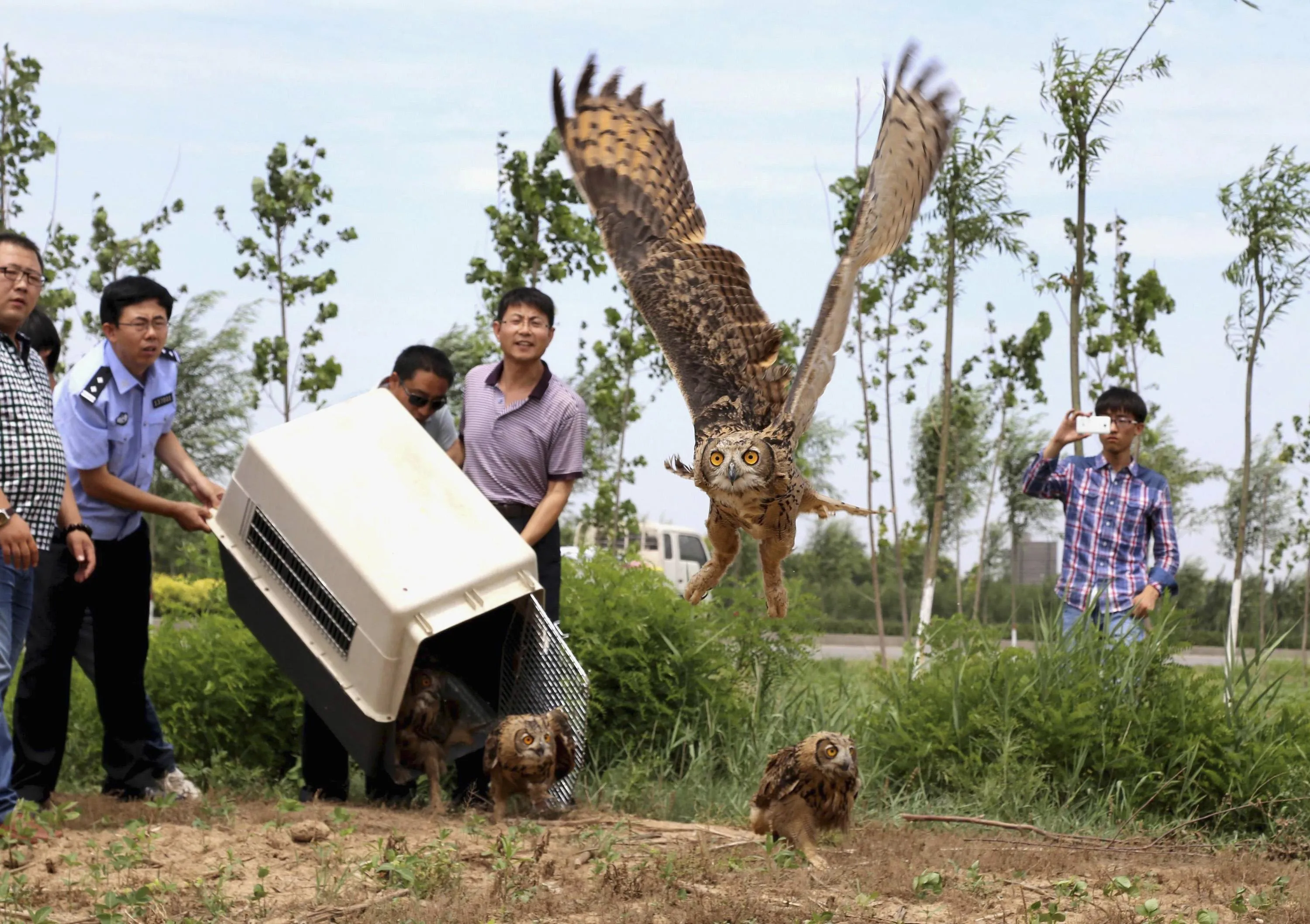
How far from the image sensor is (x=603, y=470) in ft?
38.8

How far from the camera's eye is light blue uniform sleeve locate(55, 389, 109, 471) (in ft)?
14.7

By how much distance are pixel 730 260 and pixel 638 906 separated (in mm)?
1876

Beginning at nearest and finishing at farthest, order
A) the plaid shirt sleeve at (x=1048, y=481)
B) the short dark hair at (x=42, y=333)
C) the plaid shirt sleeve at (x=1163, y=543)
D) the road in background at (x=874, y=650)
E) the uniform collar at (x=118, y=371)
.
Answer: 1. the uniform collar at (x=118, y=371)
2. the short dark hair at (x=42, y=333)
3. the plaid shirt sleeve at (x=1163, y=543)
4. the plaid shirt sleeve at (x=1048, y=481)
5. the road in background at (x=874, y=650)

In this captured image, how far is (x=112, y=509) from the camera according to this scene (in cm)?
464

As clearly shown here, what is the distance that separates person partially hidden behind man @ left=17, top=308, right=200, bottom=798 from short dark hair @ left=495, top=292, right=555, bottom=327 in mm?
→ 1557

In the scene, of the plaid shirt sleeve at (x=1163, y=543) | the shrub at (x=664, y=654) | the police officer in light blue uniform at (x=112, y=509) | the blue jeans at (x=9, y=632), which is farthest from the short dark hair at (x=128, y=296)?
the plaid shirt sleeve at (x=1163, y=543)

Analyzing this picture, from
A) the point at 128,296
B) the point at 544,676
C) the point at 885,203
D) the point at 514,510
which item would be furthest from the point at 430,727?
the point at 885,203

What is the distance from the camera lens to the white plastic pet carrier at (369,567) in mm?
4094

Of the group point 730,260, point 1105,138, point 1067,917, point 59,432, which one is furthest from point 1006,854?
point 1105,138

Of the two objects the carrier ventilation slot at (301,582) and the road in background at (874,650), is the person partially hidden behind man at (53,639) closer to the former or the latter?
the carrier ventilation slot at (301,582)

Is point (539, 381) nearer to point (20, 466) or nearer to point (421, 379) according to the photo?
point (421, 379)

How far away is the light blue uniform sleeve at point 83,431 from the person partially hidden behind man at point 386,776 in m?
0.99

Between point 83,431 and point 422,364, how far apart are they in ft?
3.96

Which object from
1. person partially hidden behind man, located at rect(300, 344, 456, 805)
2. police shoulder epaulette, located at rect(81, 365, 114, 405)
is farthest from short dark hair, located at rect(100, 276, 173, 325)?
person partially hidden behind man, located at rect(300, 344, 456, 805)
